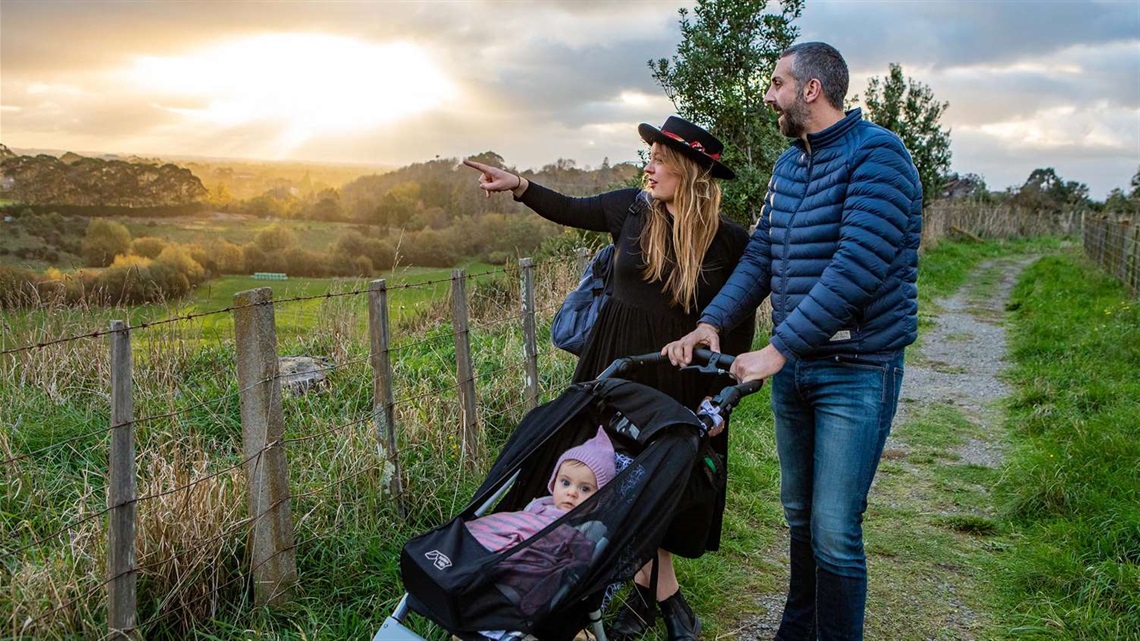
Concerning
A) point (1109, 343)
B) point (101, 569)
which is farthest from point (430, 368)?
point (1109, 343)

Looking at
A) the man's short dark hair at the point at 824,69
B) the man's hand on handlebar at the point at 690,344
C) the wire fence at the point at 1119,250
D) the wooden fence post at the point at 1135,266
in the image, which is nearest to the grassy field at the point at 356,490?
the man's hand on handlebar at the point at 690,344

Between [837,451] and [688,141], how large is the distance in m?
1.28

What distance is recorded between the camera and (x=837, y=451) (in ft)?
9.01

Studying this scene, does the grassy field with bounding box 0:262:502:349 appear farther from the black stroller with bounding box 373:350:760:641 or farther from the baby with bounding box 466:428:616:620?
the baby with bounding box 466:428:616:620

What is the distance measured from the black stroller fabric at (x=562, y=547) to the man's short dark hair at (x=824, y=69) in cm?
108

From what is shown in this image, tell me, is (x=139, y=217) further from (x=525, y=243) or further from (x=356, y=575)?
(x=356, y=575)

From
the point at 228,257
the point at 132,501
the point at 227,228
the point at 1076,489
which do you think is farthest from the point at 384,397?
the point at 227,228

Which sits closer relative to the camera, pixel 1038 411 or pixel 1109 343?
pixel 1038 411

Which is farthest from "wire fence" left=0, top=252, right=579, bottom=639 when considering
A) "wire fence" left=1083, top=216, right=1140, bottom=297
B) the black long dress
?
"wire fence" left=1083, top=216, right=1140, bottom=297

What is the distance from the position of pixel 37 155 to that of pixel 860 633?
9567 millimetres

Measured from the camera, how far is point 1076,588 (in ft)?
12.6

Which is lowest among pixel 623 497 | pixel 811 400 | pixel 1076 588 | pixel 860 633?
pixel 1076 588

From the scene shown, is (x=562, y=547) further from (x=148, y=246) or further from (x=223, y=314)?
(x=148, y=246)

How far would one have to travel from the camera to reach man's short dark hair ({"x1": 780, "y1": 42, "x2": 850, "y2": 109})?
263 centimetres
